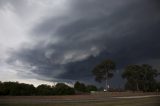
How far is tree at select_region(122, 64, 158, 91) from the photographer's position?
132000 mm

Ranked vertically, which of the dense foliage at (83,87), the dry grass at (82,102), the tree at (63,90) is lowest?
the dry grass at (82,102)

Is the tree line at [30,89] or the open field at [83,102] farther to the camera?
the tree line at [30,89]

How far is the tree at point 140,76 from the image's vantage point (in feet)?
433

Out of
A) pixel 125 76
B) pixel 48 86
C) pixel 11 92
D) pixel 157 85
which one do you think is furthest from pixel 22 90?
pixel 157 85

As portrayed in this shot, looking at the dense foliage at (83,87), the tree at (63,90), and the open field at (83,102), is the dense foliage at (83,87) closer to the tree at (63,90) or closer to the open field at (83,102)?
the tree at (63,90)

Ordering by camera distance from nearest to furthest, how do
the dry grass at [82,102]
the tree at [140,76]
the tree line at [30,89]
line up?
1. the dry grass at [82,102]
2. the tree line at [30,89]
3. the tree at [140,76]

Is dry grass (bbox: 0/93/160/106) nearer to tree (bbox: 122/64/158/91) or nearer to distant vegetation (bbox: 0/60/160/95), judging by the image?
distant vegetation (bbox: 0/60/160/95)

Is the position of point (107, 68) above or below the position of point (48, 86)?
above

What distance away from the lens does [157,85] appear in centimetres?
13525

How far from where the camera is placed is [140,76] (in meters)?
135

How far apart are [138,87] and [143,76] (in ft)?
21.4

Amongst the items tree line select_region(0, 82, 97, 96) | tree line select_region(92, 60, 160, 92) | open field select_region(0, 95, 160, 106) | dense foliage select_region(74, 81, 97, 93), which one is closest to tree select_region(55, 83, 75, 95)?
tree line select_region(0, 82, 97, 96)

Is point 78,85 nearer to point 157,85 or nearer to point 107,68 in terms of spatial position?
point 107,68

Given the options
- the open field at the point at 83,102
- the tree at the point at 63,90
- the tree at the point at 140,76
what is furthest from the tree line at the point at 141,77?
the open field at the point at 83,102
